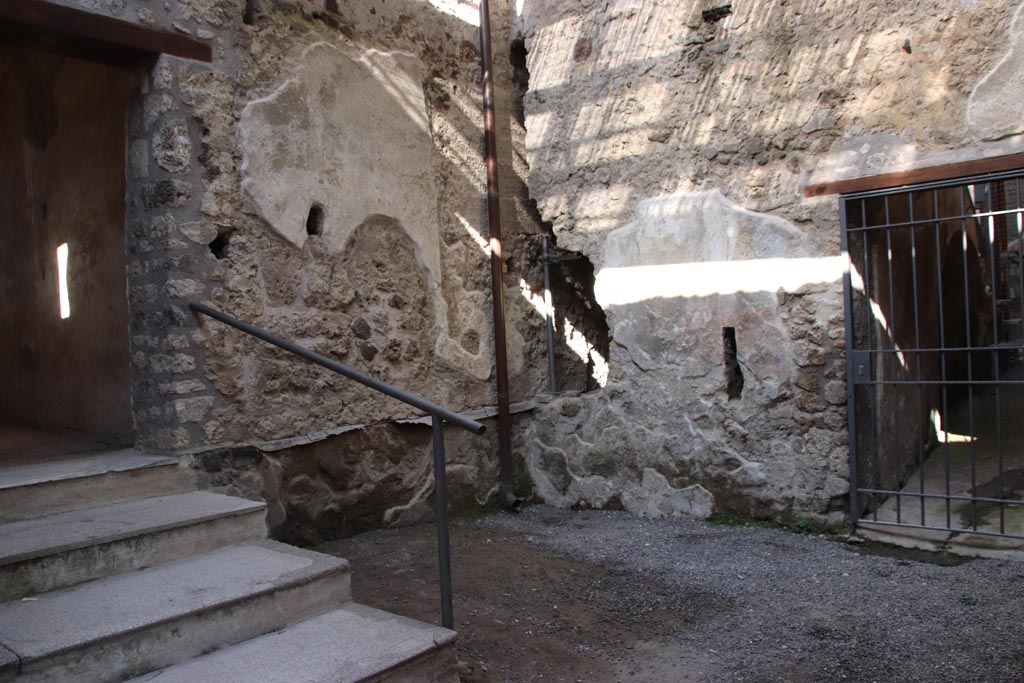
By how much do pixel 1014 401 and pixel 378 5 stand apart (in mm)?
7030

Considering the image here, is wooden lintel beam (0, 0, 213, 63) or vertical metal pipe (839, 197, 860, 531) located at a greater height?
wooden lintel beam (0, 0, 213, 63)

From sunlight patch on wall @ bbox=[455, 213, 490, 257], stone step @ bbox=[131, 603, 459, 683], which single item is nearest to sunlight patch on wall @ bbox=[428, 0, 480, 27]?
sunlight patch on wall @ bbox=[455, 213, 490, 257]

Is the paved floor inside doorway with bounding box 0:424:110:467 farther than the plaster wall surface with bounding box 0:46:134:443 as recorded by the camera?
No

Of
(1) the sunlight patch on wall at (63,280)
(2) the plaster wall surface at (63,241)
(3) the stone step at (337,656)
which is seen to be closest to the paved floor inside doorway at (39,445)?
(2) the plaster wall surface at (63,241)

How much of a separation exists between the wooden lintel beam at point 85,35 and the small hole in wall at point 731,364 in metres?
3.25

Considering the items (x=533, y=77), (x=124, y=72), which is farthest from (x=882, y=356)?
(x=124, y=72)

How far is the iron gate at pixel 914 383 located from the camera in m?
4.07

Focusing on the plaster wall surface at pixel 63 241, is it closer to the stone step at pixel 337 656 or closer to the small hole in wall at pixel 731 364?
the stone step at pixel 337 656

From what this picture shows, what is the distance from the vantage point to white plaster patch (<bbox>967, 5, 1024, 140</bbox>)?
387 centimetres

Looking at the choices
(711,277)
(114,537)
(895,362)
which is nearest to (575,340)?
(711,277)

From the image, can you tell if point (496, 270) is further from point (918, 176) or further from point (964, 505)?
point (964, 505)

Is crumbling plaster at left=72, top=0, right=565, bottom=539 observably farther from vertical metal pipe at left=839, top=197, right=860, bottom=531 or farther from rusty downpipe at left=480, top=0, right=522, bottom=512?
vertical metal pipe at left=839, top=197, right=860, bottom=531

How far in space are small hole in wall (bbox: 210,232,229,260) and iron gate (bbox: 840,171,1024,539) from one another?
3.29 meters

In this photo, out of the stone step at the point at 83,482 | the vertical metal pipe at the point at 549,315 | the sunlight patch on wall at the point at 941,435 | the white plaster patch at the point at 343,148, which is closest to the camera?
the stone step at the point at 83,482
